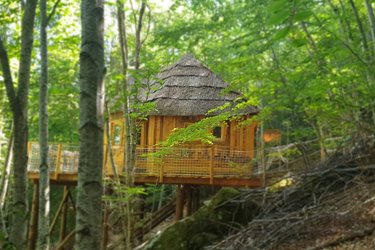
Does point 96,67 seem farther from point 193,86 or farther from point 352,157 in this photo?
point 352,157

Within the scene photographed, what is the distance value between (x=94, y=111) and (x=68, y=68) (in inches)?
381

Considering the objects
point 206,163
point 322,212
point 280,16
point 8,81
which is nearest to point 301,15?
point 280,16

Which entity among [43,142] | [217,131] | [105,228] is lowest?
[105,228]

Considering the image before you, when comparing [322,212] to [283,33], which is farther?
[322,212]

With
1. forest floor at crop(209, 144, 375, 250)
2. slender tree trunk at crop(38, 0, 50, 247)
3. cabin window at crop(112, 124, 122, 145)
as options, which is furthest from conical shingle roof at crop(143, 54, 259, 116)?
cabin window at crop(112, 124, 122, 145)

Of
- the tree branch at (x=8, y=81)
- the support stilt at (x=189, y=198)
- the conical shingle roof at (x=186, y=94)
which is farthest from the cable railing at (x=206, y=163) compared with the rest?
the tree branch at (x=8, y=81)

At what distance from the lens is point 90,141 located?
50.3 inches

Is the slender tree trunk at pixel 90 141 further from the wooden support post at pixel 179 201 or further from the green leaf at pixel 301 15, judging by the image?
the wooden support post at pixel 179 201

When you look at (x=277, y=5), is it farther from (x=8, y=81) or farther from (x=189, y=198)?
(x=189, y=198)

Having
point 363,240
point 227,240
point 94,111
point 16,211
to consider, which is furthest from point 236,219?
point 94,111

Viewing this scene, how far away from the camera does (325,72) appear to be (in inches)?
252

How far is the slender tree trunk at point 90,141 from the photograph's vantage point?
1.27 m

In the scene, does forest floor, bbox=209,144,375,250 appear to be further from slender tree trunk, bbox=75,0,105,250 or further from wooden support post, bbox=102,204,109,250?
wooden support post, bbox=102,204,109,250

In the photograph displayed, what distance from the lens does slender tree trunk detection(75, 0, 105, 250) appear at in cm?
127
